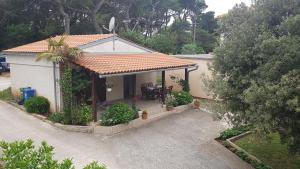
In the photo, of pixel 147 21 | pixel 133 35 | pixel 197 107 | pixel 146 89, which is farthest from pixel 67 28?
pixel 197 107

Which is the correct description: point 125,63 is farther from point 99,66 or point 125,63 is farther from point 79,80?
point 79,80

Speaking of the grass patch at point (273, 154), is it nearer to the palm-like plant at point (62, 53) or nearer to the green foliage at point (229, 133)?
the green foliage at point (229, 133)

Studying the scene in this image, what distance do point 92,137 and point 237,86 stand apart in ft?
24.4

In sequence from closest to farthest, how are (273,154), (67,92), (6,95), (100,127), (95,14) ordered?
(273,154)
(100,127)
(67,92)
(6,95)
(95,14)

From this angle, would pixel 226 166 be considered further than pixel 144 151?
No

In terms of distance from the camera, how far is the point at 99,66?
1580cm

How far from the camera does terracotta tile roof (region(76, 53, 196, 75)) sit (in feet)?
51.4

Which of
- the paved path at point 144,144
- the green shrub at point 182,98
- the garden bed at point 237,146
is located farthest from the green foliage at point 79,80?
the garden bed at point 237,146

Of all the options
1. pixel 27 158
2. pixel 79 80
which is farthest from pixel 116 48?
pixel 27 158

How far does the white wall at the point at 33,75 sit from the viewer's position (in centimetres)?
1731

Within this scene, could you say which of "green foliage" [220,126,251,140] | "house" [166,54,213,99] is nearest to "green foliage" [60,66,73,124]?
"green foliage" [220,126,251,140]

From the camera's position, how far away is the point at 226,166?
39.5 feet

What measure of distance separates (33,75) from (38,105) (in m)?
2.19

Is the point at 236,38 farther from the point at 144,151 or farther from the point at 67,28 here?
the point at 67,28
